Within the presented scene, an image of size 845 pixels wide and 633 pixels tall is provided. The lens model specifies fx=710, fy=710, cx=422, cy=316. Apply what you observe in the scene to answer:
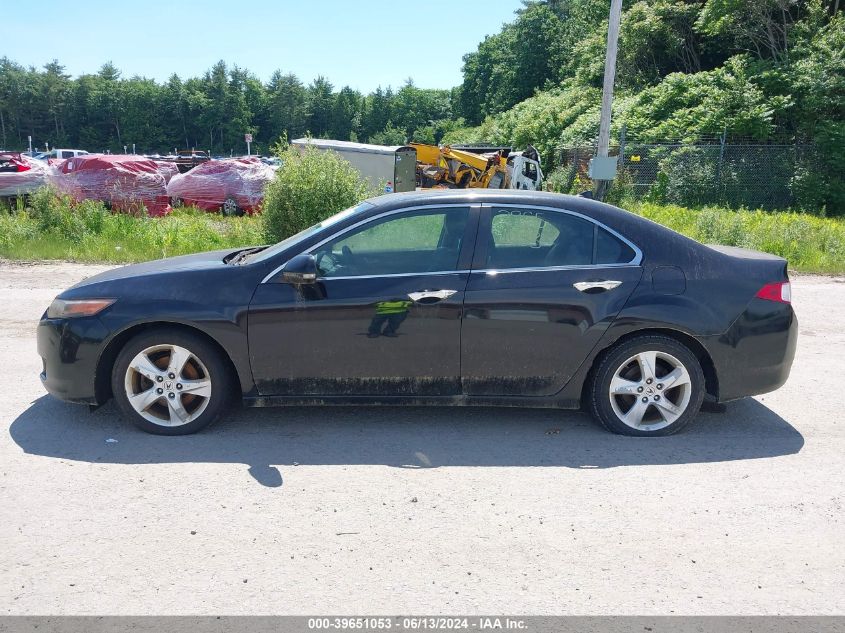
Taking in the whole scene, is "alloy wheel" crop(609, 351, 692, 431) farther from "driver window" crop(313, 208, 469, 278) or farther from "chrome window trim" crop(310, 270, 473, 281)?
"driver window" crop(313, 208, 469, 278)

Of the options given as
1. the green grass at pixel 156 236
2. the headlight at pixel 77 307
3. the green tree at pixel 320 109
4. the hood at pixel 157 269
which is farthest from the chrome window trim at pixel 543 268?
the green tree at pixel 320 109

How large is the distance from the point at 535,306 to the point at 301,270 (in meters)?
1.52

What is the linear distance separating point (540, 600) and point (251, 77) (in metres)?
125

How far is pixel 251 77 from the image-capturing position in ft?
387

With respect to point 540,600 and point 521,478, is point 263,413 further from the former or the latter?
point 540,600

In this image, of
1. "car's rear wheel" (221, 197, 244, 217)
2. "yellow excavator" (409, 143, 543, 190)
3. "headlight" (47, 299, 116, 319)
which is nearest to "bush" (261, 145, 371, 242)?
"headlight" (47, 299, 116, 319)

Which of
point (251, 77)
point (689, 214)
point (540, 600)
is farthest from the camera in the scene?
point (251, 77)

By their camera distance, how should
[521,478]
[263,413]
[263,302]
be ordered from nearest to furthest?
[521,478] < [263,302] < [263,413]

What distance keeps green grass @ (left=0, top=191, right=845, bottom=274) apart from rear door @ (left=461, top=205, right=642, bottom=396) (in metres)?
7.81

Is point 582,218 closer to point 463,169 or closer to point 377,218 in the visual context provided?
point 377,218

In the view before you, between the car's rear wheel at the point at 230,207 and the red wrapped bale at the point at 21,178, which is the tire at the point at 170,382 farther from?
the red wrapped bale at the point at 21,178

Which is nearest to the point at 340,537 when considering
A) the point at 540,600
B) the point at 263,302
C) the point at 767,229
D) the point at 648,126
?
the point at 540,600

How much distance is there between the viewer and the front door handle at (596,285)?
4637mm

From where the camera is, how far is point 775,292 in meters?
4.76
